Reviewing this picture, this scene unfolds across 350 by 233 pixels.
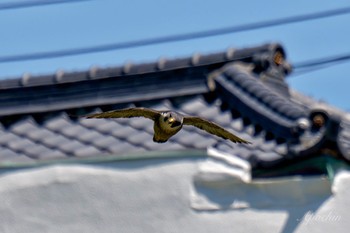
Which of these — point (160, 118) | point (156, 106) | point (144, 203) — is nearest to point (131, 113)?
point (160, 118)

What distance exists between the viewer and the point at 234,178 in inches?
347

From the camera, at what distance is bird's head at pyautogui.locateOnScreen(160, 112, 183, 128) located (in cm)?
769

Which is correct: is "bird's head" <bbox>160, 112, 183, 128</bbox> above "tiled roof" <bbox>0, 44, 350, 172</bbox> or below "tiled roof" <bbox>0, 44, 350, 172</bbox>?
above

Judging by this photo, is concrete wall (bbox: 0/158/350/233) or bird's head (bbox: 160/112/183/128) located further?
concrete wall (bbox: 0/158/350/233)

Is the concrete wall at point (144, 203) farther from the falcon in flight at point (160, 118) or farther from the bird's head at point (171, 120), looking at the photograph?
the bird's head at point (171, 120)

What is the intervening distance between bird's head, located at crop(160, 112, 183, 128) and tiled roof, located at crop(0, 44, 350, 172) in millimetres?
1419

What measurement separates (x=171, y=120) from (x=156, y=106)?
2357 mm

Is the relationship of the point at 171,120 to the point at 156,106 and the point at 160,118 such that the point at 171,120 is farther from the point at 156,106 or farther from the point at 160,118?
the point at 156,106

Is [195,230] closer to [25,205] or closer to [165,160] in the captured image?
[165,160]

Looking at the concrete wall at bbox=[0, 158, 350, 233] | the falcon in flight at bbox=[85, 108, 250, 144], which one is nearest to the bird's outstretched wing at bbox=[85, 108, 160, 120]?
the falcon in flight at bbox=[85, 108, 250, 144]

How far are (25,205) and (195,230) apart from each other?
1280 millimetres

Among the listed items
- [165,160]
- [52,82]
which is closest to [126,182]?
[165,160]

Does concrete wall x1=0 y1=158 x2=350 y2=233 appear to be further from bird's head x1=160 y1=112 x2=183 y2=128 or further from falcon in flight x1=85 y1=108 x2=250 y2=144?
bird's head x1=160 y1=112 x2=183 y2=128

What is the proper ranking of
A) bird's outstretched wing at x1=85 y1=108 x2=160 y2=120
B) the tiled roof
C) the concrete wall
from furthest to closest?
the tiled roof < the concrete wall < bird's outstretched wing at x1=85 y1=108 x2=160 y2=120
